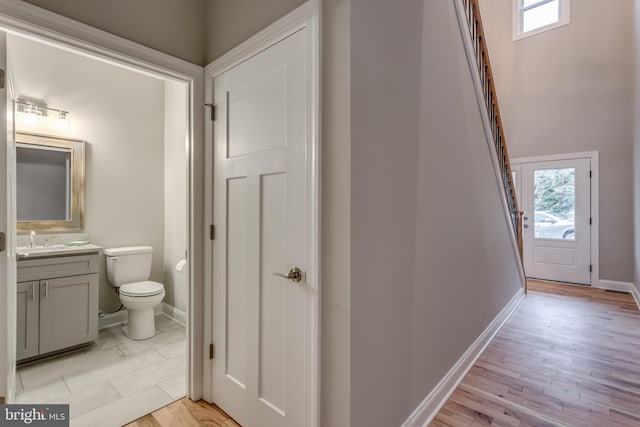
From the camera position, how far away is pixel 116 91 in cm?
311

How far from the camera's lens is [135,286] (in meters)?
2.85

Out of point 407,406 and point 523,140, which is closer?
point 407,406

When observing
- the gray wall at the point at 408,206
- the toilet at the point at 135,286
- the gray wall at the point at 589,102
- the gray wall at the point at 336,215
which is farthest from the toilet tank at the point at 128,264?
the gray wall at the point at 589,102

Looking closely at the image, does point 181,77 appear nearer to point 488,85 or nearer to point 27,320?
point 27,320

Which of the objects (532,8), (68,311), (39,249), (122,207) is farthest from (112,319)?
(532,8)

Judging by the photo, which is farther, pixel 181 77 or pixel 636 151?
pixel 636 151

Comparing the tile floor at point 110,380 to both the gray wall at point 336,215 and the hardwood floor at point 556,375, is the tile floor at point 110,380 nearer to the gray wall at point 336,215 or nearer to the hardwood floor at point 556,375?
the gray wall at point 336,215

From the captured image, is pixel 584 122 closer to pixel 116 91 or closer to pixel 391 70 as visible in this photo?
pixel 391 70

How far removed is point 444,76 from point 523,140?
4.02m

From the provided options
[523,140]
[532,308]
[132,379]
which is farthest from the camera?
[523,140]

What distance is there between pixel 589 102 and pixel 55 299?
679 cm

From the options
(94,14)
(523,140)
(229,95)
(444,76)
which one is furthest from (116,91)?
(523,140)

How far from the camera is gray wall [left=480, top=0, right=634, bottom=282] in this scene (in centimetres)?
423

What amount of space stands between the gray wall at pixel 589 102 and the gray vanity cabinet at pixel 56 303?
6079 millimetres
